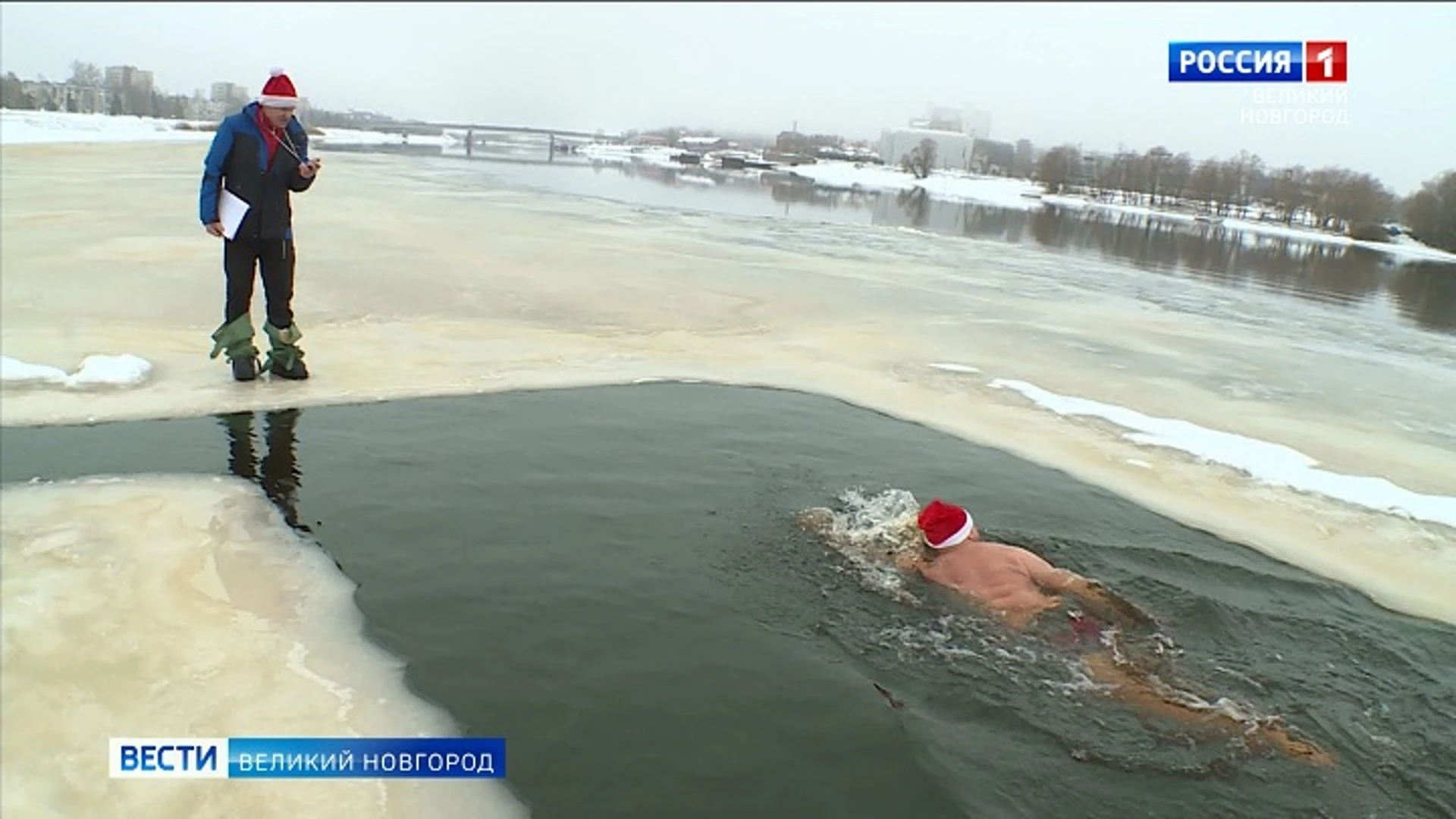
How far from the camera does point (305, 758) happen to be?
300cm

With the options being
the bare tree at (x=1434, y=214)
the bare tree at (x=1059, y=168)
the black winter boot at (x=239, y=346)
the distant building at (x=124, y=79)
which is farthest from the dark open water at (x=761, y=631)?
the distant building at (x=124, y=79)

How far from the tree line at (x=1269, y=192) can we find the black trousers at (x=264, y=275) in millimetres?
21962

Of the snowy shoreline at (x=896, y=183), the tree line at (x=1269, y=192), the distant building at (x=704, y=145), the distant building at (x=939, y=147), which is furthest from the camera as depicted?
the distant building at (x=704, y=145)

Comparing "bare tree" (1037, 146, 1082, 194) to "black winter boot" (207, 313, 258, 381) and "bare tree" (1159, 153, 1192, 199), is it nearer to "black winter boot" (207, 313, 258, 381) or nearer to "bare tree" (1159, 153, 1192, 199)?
"bare tree" (1159, 153, 1192, 199)

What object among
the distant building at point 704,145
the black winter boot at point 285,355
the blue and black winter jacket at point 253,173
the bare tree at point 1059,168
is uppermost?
the distant building at point 704,145

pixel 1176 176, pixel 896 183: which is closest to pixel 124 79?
pixel 896 183

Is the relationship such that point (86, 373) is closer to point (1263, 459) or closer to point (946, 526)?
point (946, 526)

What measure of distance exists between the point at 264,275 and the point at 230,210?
1.72ft

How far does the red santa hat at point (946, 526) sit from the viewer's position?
4.71 m

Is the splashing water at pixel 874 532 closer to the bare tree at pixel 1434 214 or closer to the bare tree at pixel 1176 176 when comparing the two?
the bare tree at pixel 1434 214

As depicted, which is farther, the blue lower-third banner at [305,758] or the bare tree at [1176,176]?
the bare tree at [1176,176]

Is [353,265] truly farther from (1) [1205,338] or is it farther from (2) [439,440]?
(1) [1205,338]

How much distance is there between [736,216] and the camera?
3023 cm

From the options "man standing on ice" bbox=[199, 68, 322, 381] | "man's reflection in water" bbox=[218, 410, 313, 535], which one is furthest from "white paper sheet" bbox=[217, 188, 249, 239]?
"man's reflection in water" bbox=[218, 410, 313, 535]
